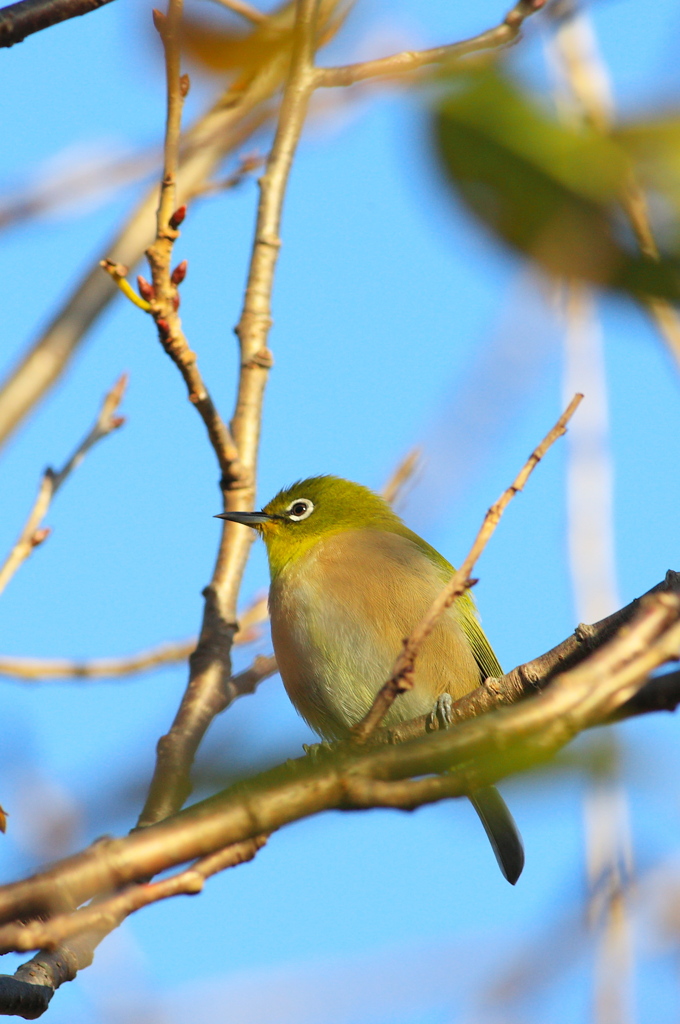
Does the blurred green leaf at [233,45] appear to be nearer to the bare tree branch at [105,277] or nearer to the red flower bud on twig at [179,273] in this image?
the red flower bud on twig at [179,273]

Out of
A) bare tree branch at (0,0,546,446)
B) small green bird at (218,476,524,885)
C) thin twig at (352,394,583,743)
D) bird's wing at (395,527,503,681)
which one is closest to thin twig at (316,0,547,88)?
bare tree branch at (0,0,546,446)

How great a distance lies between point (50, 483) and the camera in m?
5.31

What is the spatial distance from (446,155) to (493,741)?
84 cm

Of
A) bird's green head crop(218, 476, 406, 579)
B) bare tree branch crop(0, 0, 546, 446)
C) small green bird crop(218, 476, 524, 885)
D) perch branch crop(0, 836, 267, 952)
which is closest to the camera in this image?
perch branch crop(0, 836, 267, 952)

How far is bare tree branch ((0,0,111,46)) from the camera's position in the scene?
3.00m

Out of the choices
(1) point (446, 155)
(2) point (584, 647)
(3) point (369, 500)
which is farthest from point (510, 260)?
(3) point (369, 500)

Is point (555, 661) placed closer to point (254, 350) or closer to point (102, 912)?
point (102, 912)

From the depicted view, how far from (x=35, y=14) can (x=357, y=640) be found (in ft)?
13.7

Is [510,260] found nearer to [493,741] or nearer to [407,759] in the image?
[493,741]

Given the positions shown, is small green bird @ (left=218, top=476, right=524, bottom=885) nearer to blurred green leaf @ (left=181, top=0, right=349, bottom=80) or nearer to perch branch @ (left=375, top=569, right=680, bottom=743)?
perch branch @ (left=375, top=569, right=680, bottom=743)

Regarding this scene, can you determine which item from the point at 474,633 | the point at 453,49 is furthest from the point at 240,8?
the point at 474,633

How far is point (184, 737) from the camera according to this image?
15.1 ft

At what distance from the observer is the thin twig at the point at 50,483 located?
4.94 m

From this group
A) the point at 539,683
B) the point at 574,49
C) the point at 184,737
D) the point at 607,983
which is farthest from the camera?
the point at 184,737
